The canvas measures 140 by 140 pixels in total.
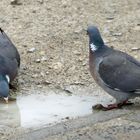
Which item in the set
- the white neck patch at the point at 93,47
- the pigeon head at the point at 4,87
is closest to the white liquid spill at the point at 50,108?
the pigeon head at the point at 4,87

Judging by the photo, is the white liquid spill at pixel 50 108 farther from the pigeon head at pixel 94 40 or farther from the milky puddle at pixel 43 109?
the pigeon head at pixel 94 40

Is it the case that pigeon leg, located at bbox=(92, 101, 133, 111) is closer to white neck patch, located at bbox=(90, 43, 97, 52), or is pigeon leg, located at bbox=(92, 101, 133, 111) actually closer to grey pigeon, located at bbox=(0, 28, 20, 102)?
white neck patch, located at bbox=(90, 43, 97, 52)

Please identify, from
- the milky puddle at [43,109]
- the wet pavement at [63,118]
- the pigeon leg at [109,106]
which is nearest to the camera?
the wet pavement at [63,118]

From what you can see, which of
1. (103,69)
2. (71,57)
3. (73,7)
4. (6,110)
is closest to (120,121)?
(103,69)

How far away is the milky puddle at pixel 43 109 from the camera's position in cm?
591

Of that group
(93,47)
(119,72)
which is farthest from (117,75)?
(93,47)

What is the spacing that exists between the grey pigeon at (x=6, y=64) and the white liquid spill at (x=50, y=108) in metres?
0.24

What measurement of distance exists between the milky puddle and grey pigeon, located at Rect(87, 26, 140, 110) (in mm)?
286

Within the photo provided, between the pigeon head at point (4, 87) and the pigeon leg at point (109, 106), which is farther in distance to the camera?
the pigeon head at point (4, 87)

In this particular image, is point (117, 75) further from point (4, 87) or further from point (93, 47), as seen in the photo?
point (4, 87)

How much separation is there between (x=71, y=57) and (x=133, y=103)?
1.53m

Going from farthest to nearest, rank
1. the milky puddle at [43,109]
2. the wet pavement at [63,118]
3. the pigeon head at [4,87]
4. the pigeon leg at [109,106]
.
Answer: the pigeon head at [4,87]
the pigeon leg at [109,106]
the milky puddle at [43,109]
the wet pavement at [63,118]

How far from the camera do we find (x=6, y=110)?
6.21 meters

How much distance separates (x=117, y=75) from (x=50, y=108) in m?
0.79
